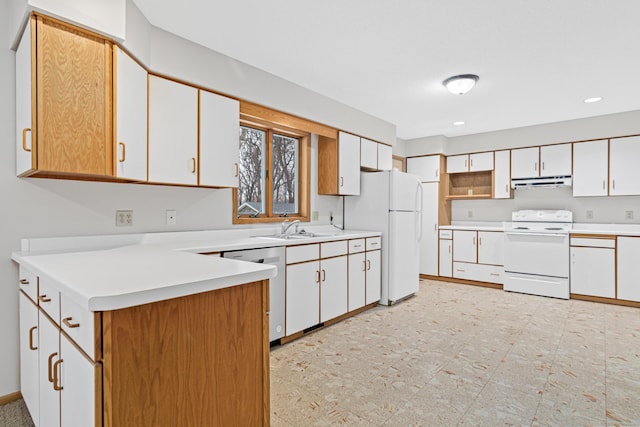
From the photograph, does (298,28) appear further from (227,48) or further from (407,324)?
(407,324)

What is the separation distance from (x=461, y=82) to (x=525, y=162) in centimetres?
251

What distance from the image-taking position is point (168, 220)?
2709 mm

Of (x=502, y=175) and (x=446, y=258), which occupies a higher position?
(x=502, y=175)

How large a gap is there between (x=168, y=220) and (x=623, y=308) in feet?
16.2

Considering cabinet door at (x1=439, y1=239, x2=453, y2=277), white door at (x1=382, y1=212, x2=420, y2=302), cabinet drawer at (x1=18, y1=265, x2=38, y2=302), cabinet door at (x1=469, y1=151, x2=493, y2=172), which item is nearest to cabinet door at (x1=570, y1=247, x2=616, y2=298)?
cabinet door at (x1=439, y1=239, x2=453, y2=277)

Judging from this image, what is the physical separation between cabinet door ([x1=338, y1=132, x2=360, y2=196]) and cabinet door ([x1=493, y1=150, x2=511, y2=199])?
247 cm

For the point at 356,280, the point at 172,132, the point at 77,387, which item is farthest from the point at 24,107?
the point at 356,280

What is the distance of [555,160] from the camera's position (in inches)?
191

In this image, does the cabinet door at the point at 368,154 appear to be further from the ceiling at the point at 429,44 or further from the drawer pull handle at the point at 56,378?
the drawer pull handle at the point at 56,378

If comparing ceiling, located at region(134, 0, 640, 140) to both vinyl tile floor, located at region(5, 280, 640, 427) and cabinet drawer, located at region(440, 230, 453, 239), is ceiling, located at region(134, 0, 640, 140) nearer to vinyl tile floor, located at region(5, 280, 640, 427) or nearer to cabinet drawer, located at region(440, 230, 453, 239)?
cabinet drawer, located at region(440, 230, 453, 239)

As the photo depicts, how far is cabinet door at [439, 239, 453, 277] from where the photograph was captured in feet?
17.8

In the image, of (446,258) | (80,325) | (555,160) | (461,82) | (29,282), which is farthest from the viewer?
(446,258)

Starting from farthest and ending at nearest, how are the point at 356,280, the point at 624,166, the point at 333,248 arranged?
the point at 624,166
the point at 356,280
the point at 333,248

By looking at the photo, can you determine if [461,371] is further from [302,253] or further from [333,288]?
[302,253]
